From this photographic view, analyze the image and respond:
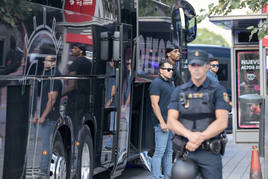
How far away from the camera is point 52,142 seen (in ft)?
27.4

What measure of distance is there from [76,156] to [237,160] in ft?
19.3

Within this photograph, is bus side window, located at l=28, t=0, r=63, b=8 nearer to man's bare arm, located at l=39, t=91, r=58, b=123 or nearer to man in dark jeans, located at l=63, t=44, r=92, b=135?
man in dark jeans, located at l=63, t=44, r=92, b=135

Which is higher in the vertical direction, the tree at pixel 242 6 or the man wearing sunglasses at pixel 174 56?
the tree at pixel 242 6

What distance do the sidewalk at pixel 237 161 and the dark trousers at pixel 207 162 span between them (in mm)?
4355

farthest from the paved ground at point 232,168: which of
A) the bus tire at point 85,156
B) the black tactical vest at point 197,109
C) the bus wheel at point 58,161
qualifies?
the black tactical vest at point 197,109

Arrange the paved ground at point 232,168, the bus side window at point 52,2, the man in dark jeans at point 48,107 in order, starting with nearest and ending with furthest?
the bus side window at point 52,2 < the man in dark jeans at point 48,107 < the paved ground at point 232,168

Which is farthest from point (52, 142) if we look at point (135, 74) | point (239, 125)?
point (239, 125)

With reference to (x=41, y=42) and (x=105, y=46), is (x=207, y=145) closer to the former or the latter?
(x=41, y=42)

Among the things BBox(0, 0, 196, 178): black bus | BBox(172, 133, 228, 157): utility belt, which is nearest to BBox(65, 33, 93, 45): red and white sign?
BBox(0, 0, 196, 178): black bus

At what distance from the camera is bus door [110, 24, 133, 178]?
10.9 meters

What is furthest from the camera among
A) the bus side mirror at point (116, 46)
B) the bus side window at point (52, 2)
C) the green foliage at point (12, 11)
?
the bus side mirror at point (116, 46)

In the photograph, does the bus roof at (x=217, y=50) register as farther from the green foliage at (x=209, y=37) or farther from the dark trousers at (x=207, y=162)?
the green foliage at (x=209, y=37)

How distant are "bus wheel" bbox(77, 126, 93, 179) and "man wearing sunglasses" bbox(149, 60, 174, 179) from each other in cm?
107

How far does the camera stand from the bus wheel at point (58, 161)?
Result: 8500 mm
